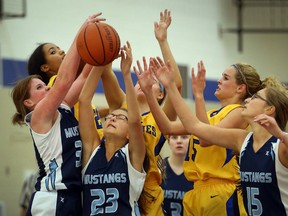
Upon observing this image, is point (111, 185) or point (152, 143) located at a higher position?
point (152, 143)

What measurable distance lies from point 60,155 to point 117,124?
1.54 feet

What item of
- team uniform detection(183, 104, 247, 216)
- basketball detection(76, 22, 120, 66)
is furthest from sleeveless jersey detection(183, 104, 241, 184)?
basketball detection(76, 22, 120, 66)

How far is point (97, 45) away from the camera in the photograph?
4906mm

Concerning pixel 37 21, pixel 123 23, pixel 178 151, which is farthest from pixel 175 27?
pixel 178 151

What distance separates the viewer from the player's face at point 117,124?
204 inches

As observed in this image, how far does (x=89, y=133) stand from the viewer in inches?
203

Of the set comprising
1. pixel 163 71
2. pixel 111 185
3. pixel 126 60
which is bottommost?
pixel 111 185

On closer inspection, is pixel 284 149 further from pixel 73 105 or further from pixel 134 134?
pixel 73 105

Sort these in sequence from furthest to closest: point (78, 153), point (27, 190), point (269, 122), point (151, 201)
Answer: point (27, 190) → point (151, 201) → point (78, 153) → point (269, 122)

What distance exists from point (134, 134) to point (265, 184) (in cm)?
98

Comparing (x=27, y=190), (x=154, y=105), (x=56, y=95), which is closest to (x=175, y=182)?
(x=154, y=105)

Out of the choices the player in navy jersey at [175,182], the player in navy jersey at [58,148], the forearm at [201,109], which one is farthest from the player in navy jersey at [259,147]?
the player in navy jersey at [175,182]

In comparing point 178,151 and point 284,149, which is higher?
point 284,149

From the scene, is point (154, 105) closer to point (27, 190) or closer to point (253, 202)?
point (253, 202)
